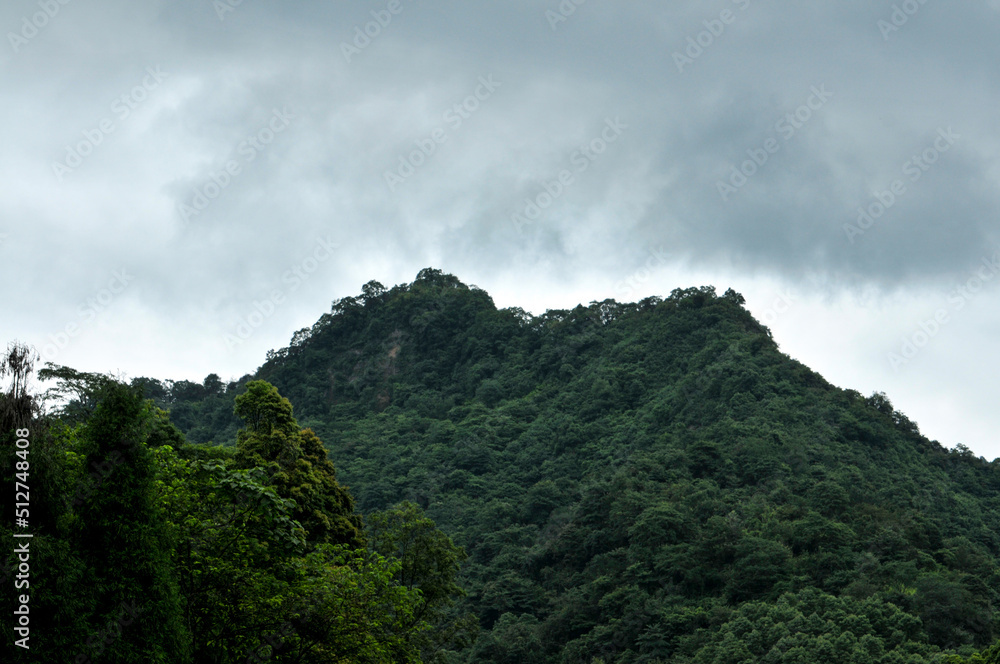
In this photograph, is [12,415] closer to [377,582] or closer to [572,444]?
[377,582]

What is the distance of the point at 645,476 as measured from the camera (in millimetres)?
49500

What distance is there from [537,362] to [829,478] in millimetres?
32663

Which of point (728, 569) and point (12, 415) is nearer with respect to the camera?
point (12, 415)

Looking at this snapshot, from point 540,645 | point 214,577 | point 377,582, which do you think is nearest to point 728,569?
point 540,645

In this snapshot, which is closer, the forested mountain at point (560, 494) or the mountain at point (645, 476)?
the forested mountain at point (560, 494)

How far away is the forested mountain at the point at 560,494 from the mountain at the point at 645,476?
15 centimetres

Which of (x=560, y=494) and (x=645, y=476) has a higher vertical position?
(x=560, y=494)

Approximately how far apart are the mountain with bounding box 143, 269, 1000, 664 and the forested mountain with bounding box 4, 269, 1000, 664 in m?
0.15

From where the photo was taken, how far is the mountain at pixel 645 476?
122 ft

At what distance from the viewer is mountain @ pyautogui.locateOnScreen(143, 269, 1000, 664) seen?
37.2 m

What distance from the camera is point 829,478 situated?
47.3 meters

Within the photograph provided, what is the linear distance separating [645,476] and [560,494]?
5.94 metres

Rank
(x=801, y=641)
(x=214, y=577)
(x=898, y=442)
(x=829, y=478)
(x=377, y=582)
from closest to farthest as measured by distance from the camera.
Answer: (x=214, y=577)
(x=377, y=582)
(x=801, y=641)
(x=829, y=478)
(x=898, y=442)

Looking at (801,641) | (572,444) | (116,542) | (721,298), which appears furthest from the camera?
(721,298)
